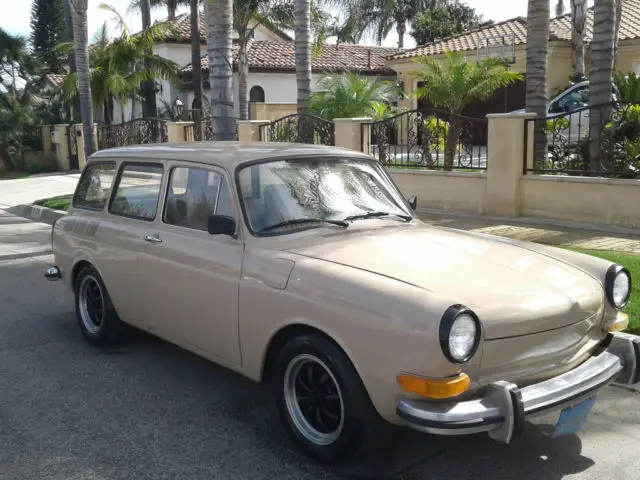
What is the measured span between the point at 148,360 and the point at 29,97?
82.7 ft

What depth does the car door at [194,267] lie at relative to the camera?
4.31 meters

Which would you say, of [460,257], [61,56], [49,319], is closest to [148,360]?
[49,319]

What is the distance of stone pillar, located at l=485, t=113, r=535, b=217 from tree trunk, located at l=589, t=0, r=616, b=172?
3.16 feet

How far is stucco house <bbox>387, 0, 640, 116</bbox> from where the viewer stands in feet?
78.1

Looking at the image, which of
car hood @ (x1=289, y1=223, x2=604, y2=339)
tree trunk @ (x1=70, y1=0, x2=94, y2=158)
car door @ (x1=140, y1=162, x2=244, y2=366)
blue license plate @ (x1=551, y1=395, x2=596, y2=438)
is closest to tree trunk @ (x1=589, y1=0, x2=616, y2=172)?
car hood @ (x1=289, y1=223, x2=604, y2=339)

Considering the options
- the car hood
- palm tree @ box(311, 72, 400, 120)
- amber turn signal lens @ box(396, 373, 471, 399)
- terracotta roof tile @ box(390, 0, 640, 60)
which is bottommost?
amber turn signal lens @ box(396, 373, 471, 399)

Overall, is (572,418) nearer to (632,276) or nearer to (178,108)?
(632,276)

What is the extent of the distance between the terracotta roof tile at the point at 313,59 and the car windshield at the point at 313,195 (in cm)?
2974

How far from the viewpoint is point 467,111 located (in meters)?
27.3

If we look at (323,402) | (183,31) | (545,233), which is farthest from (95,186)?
(183,31)

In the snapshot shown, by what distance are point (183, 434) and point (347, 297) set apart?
58.6 inches

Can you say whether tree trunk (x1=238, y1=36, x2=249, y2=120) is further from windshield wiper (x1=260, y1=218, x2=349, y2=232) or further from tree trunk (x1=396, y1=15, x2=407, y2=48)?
tree trunk (x1=396, y1=15, x2=407, y2=48)

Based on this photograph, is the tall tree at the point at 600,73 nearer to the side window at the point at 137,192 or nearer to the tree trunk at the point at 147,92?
the side window at the point at 137,192

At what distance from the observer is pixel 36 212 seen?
15008 mm
